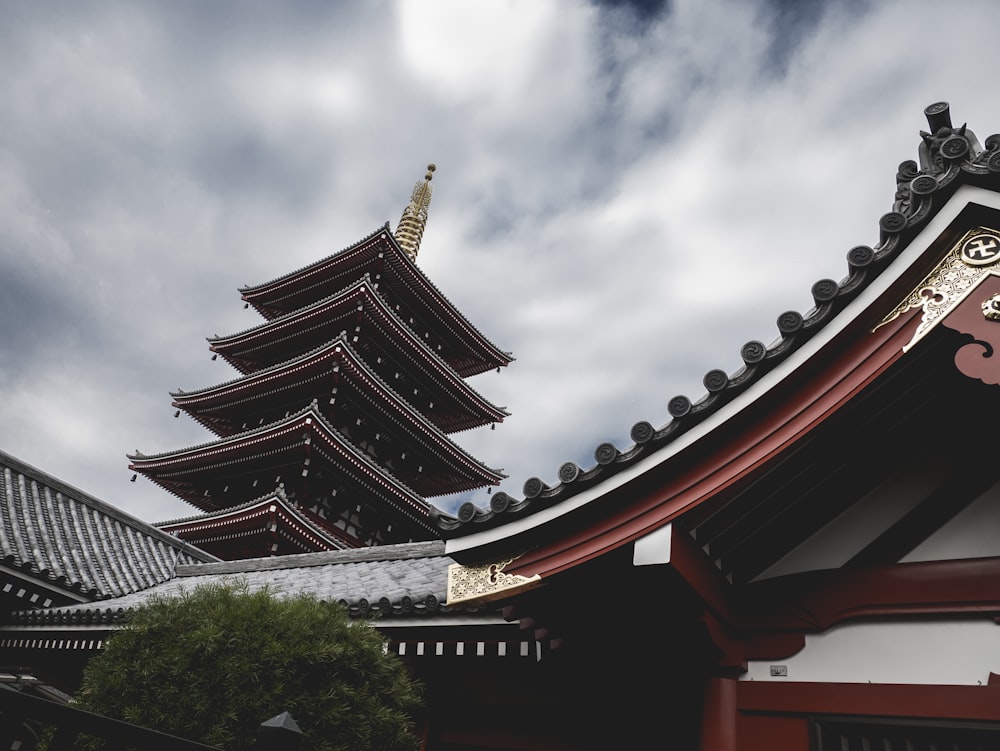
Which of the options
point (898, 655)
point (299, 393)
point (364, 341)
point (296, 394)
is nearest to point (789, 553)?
point (898, 655)

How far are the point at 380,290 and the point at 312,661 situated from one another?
17.7 meters

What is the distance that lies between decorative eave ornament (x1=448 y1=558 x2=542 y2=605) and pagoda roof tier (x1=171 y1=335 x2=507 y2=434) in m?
13.4

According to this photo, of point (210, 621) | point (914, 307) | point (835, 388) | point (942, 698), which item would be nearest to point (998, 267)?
point (914, 307)

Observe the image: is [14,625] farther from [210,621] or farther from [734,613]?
[734,613]

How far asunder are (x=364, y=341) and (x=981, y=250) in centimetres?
1734

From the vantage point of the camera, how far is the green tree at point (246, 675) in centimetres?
349

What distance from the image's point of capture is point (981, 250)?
354 cm

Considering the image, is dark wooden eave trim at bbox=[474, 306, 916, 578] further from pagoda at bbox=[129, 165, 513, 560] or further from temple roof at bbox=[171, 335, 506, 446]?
temple roof at bbox=[171, 335, 506, 446]

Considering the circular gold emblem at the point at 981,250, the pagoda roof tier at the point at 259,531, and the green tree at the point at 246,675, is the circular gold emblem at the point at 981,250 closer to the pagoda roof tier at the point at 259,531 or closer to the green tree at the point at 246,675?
the green tree at the point at 246,675

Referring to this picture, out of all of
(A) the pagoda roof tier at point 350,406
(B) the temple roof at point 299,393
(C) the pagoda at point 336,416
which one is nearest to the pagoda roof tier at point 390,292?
(C) the pagoda at point 336,416

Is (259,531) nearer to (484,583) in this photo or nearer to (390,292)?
(390,292)

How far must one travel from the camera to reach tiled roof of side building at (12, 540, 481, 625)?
5.30 meters

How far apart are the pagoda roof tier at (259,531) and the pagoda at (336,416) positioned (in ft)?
0.13

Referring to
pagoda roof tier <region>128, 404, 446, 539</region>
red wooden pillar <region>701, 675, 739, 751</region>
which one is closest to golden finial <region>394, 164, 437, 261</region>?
pagoda roof tier <region>128, 404, 446, 539</region>
